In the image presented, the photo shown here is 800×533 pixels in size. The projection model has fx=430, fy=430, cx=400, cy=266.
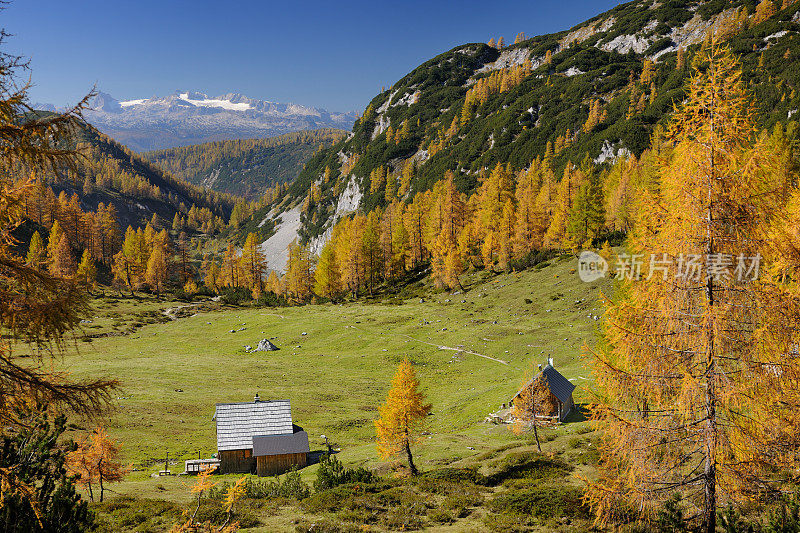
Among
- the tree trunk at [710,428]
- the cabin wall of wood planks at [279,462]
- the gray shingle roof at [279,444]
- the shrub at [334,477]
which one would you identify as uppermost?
the tree trunk at [710,428]

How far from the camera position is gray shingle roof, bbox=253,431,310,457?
3541cm

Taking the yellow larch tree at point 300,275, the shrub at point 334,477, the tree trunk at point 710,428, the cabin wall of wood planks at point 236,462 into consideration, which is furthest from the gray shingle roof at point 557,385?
the yellow larch tree at point 300,275

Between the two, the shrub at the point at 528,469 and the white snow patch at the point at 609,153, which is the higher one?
the white snow patch at the point at 609,153

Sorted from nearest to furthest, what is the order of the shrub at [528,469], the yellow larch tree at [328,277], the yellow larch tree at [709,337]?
1. the yellow larch tree at [709,337]
2. the shrub at [528,469]
3. the yellow larch tree at [328,277]

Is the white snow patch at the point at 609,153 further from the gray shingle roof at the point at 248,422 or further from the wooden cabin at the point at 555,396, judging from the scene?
the gray shingle roof at the point at 248,422

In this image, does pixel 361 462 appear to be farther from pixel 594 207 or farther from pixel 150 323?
pixel 150 323

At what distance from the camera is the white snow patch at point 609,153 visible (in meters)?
127

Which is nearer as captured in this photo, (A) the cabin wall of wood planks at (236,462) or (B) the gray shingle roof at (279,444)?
(A) the cabin wall of wood planks at (236,462)

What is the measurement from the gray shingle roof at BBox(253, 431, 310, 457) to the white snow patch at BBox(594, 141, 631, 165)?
124204mm

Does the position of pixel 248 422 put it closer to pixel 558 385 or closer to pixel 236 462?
pixel 236 462

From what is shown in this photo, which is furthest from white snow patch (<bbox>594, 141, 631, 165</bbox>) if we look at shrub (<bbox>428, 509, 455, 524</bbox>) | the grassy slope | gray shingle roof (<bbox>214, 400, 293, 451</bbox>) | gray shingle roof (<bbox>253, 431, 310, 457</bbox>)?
shrub (<bbox>428, 509, 455, 524</bbox>)

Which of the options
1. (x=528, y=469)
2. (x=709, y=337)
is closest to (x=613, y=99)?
(x=528, y=469)

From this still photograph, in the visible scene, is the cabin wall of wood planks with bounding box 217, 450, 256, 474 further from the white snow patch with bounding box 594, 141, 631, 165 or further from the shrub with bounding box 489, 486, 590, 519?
the white snow patch with bounding box 594, 141, 631, 165

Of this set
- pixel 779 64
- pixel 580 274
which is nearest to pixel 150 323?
pixel 580 274
